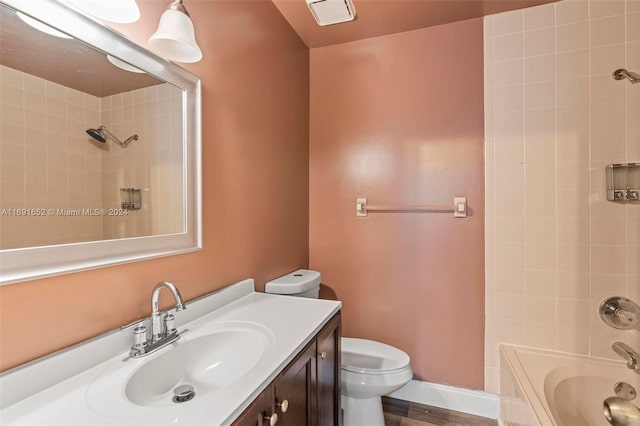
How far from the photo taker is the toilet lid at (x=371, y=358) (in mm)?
1649

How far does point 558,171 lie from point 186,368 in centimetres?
215

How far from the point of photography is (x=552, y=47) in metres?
1.83

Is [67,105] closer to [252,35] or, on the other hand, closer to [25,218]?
[25,218]

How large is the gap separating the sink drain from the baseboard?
166cm

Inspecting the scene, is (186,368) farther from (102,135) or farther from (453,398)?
(453,398)

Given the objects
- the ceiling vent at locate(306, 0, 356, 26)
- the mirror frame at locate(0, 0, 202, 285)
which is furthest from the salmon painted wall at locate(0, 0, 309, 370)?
the ceiling vent at locate(306, 0, 356, 26)

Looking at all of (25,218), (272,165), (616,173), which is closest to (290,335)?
(25,218)

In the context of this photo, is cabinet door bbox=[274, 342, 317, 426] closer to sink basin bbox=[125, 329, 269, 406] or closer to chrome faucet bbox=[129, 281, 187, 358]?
sink basin bbox=[125, 329, 269, 406]

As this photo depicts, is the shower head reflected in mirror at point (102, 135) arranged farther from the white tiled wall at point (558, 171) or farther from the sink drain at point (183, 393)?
the white tiled wall at point (558, 171)

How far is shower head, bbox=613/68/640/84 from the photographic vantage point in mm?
1594

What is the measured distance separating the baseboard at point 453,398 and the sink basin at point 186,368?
4.91ft

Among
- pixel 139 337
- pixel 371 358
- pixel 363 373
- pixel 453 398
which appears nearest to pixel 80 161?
pixel 139 337

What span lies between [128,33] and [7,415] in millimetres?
1042

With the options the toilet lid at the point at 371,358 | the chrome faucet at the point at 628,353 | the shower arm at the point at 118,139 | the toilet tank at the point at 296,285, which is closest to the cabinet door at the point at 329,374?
the toilet lid at the point at 371,358
